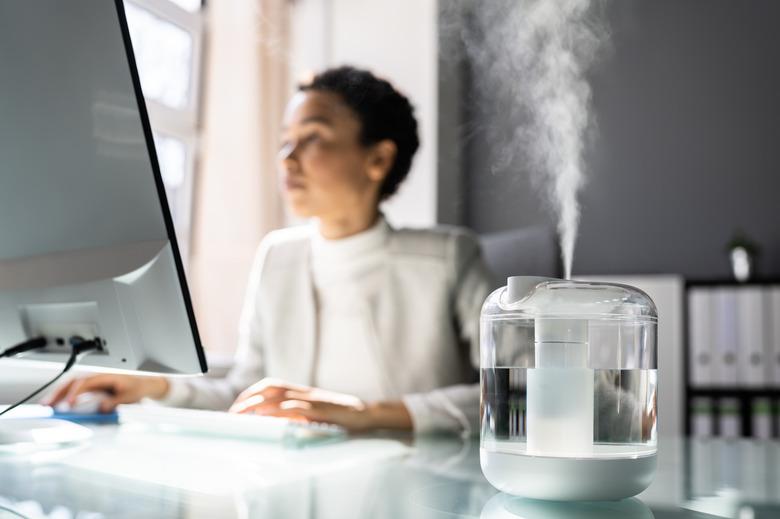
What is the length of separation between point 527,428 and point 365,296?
1203 millimetres

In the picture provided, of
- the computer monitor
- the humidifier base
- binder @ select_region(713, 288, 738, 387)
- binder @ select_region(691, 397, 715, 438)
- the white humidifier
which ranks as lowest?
binder @ select_region(691, 397, 715, 438)

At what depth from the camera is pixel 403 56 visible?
334 centimetres

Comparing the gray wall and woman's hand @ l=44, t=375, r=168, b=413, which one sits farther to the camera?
the gray wall

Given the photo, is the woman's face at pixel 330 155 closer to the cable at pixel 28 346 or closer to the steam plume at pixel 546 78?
the steam plume at pixel 546 78

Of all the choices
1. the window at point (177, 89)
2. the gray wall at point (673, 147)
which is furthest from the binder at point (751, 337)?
the window at point (177, 89)

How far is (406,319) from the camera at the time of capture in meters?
1.73

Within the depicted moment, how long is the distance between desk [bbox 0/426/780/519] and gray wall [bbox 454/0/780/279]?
8.12 feet

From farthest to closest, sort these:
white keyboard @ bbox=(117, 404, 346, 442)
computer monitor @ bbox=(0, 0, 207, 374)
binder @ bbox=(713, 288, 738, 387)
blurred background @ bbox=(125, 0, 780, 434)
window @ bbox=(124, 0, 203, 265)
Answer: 1. blurred background @ bbox=(125, 0, 780, 434)
2. binder @ bbox=(713, 288, 738, 387)
3. window @ bbox=(124, 0, 203, 265)
4. white keyboard @ bbox=(117, 404, 346, 442)
5. computer monitor @ bbox=(0, 0, 207, 374)

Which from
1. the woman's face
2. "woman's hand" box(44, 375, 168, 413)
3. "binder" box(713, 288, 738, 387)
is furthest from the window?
"binder" box(713, 288, 738, 387)

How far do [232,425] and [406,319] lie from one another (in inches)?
32.7

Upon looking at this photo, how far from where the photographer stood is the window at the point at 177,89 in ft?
8.71

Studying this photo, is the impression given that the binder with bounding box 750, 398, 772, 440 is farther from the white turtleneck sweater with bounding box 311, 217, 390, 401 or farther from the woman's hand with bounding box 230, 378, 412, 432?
the woman's hand with bounding box 230, 378, 412, 432

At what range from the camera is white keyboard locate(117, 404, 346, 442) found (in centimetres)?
91

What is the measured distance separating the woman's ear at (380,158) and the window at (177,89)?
107 cm
